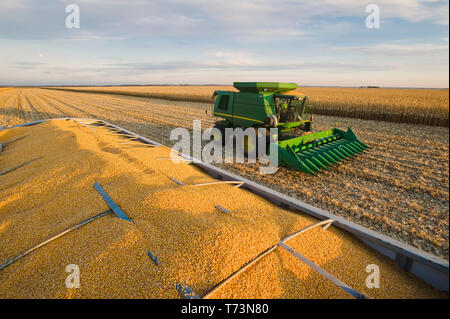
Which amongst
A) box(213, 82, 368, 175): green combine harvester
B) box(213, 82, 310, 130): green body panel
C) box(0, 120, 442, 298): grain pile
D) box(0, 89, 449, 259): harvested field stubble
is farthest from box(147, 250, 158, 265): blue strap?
box(213, 82, 310, 130): green body panel

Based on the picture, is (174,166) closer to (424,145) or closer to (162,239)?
(162,239)

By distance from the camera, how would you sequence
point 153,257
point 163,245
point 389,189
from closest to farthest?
point 153,257 → point 163,245 → point 389,189

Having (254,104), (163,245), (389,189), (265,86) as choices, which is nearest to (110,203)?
(163,245)

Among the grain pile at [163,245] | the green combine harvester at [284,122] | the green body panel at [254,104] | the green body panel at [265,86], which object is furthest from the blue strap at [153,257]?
the green body panel at [265,86]

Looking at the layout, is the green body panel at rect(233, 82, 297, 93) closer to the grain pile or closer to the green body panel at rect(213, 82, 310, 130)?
the green body panel at rect(213, 82, 310, 130)

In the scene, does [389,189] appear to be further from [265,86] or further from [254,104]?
[265,86]

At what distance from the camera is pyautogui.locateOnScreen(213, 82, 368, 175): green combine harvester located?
6.09m

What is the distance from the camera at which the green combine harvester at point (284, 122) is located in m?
6.09

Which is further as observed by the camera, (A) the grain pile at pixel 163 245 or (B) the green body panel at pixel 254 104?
(B) the green body panel at pixel 254 104

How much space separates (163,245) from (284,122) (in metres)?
5.88

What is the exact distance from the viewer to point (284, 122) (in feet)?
24.0

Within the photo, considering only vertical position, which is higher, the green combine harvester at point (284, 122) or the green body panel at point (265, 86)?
the green body panel at point (265, 86)

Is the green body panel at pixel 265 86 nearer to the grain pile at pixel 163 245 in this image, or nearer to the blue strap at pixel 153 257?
the grain pile at pixel 163 245

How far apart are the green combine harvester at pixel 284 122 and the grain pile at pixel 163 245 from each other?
2835 mm
